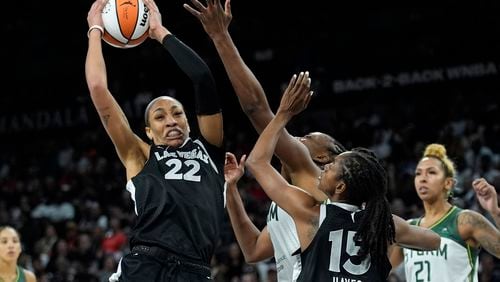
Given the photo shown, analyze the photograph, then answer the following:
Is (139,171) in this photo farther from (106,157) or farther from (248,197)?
(106,157)

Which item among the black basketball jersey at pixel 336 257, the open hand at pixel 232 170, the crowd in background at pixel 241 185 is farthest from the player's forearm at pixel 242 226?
the crowd in background at pixel 241 185

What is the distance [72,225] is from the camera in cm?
1351

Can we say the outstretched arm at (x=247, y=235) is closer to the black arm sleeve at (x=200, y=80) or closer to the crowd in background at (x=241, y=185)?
the black arm sleeve at (x=200, y=80)

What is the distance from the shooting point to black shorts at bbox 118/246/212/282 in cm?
435

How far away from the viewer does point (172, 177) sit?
452 cm

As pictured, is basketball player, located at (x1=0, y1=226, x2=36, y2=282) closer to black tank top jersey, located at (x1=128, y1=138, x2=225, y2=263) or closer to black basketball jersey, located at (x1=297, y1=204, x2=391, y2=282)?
black tank top jersey, located at (x1=128, y1=138, x2=225, y2=263)

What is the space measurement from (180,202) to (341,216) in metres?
0.80

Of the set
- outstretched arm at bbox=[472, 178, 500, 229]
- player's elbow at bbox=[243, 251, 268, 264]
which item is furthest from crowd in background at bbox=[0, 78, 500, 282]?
player's elbow at bbox=[243, 251, 268, 264]

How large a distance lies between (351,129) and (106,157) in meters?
4.85

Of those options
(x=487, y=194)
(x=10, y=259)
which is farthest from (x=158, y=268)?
(x=10, y=259)

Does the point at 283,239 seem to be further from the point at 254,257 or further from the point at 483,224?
the point at 483,224

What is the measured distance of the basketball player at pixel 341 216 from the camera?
4.20 meters

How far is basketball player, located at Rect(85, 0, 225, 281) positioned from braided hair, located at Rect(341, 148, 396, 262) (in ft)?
2.40

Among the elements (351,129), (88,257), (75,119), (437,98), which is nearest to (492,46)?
(437,98)
